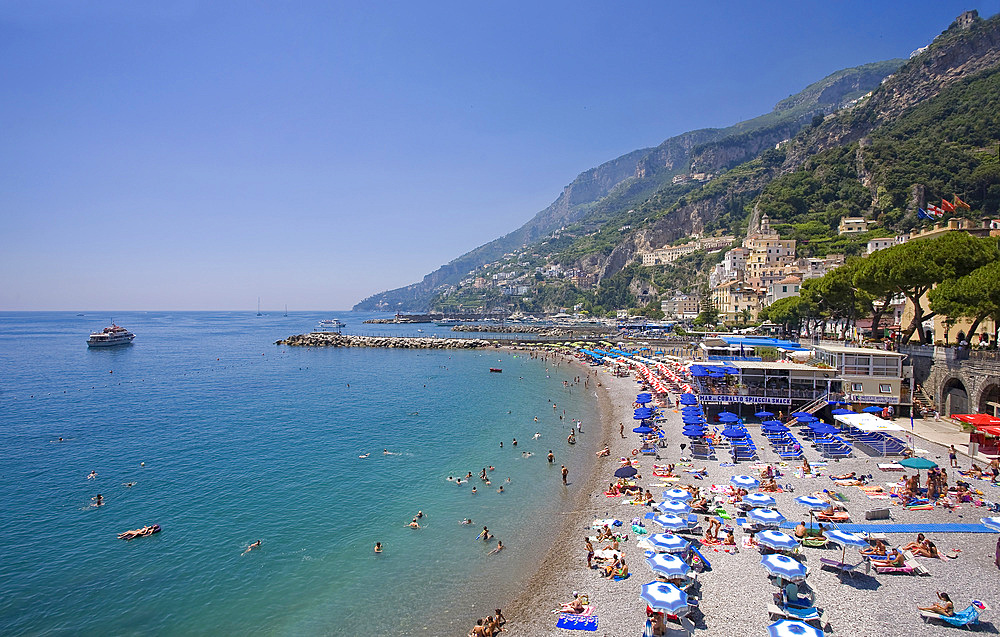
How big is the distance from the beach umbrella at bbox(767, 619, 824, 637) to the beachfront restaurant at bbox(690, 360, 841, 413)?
22871 millimetres

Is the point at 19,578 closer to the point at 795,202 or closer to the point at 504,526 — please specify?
the point at 504,526

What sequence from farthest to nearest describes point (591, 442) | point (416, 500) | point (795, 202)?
point (795, 202) → point (591, 442) → point (416, 500)

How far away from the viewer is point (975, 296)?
1027 inches

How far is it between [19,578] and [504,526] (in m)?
16.6

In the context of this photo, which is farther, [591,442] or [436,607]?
[591,442]

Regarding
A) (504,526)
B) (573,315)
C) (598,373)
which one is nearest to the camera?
(504,526)

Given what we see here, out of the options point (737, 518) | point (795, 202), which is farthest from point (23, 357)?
point (795, 202)

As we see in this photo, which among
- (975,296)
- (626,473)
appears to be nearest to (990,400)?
(975,296)

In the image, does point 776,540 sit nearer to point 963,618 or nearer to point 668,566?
point 668,566

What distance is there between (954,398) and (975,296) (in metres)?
5.82

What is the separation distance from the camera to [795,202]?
112875 millimetres

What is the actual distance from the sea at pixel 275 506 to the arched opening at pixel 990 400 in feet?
64.7

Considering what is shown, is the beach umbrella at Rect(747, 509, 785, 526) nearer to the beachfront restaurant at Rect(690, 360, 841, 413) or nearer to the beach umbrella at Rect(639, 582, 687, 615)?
the beach umbrella at Rect(639, 582, 687, 615)

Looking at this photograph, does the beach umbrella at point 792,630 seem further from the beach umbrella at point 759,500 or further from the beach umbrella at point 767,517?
the beach umbrella at point 759,500
